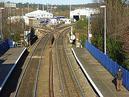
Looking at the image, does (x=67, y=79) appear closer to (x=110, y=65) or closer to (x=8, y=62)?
(x=110, y=65)

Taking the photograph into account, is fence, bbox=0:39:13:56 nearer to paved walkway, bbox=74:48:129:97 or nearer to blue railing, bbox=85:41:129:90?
paved walkway, bbox=74:48:129:97

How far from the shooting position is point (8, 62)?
35.3 m

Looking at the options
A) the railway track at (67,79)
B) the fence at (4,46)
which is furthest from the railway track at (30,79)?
the fence at (4,46)

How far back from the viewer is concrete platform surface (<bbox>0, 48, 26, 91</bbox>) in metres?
28.0

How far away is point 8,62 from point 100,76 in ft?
34.2

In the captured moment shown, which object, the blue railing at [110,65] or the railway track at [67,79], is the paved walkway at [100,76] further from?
the railway track at [67,79]

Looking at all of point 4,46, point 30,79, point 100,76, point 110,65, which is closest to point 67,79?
point 30,79

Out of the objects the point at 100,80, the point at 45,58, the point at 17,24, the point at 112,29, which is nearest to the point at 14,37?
the point at 17,24

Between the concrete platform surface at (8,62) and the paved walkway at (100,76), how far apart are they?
5.95 metres

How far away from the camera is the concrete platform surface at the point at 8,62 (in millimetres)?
27950

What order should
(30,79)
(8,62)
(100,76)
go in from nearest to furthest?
(100,76), (30,79), (8,62)

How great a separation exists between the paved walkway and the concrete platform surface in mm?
5954

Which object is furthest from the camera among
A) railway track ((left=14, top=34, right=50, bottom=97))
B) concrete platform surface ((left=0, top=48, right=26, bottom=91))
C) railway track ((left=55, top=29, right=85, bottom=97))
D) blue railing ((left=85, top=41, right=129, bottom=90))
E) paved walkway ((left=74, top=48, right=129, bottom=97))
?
concrete platform surface ((left=0, top=48, right=26, bottom=91))

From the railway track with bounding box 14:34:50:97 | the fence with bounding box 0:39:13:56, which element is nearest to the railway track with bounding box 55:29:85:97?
the railway track with bounding box 14:34:50:97
